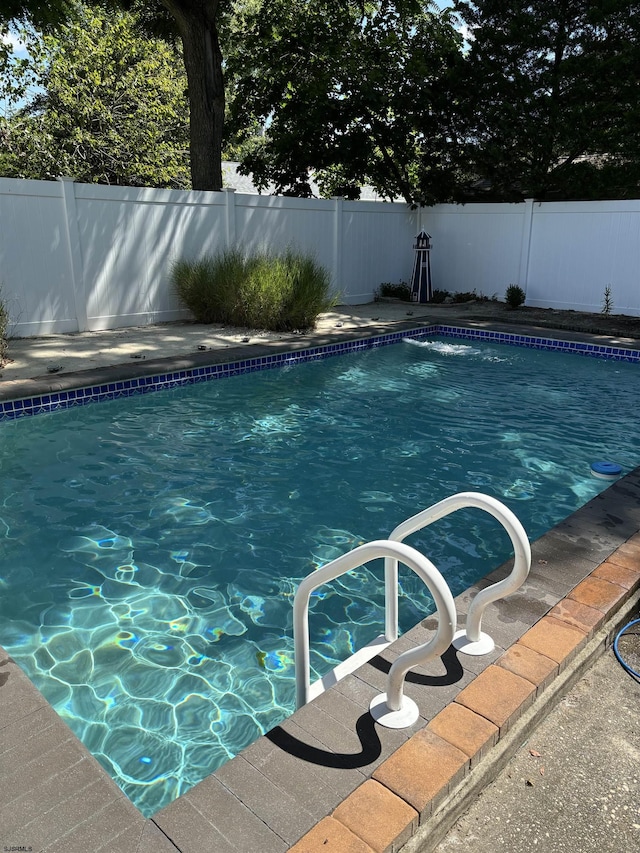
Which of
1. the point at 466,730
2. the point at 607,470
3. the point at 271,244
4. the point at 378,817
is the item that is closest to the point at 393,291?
the point at 271,244

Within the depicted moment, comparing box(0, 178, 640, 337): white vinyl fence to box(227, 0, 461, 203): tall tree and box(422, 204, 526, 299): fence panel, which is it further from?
box(227, 0, 461, 203): tall tree

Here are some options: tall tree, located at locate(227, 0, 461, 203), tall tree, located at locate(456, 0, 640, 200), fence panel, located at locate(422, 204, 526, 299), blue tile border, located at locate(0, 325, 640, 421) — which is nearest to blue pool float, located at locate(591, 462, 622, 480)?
blue tile border, located at locate(0, 325, 640, 421)

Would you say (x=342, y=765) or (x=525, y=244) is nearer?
(x=342, y=765)

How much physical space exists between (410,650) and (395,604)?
0.46 m

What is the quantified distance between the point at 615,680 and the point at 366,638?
105 centimetres

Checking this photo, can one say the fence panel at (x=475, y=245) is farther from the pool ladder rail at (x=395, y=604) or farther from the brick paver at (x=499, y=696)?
the brick paver at (x=499, y=696)

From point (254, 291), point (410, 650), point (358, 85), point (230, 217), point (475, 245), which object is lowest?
point (410, 650)

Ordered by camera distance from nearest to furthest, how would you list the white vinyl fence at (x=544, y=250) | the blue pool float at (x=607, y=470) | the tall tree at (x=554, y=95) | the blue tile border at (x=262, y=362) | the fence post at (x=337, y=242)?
the blue pool float at (x=607, y=470)
the blue tile border at (x=262, y=362)
the white vinyl fence at (x=544, y=250)
the tall tree at (x=554, y=95)
the fence post at (x=337, y=242)

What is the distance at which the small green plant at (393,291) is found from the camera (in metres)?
12.9

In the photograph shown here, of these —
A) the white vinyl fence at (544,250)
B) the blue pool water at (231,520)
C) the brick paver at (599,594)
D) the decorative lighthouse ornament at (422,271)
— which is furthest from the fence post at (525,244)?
the brick paver at (599,594)

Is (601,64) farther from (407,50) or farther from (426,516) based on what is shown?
(426,516)

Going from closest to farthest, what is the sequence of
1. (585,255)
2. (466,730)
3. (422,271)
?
(466,730), (585,255), (422,271)

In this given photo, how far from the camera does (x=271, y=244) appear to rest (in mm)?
10742

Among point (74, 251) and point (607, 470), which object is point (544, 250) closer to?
point (74, 251)
